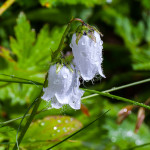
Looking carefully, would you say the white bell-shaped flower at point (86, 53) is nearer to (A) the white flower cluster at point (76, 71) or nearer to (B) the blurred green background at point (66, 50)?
(A) the white flower cluster at point (76, 71)

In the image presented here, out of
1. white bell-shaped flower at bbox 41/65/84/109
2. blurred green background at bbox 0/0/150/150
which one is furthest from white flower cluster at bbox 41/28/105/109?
blurred green background at bbox 0/0/150/150

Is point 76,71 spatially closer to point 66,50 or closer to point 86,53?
point 86,53

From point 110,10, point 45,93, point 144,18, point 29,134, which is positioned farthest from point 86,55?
point 144,18

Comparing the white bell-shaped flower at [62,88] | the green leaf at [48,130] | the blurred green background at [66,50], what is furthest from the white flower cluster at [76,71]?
the green leaf at [48,130]

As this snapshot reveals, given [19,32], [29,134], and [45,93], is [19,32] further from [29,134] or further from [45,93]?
[45,93]

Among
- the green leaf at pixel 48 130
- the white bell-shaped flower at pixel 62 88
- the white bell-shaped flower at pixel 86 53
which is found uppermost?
the white bell-shaped flower at pixel 86 53

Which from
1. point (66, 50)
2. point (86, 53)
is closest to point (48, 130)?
point (86, 53)

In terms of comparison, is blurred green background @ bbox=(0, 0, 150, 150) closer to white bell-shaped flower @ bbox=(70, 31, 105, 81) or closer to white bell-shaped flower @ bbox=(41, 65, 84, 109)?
white bell-shaped flower @ bbox=(41, 65, 84, 109)
